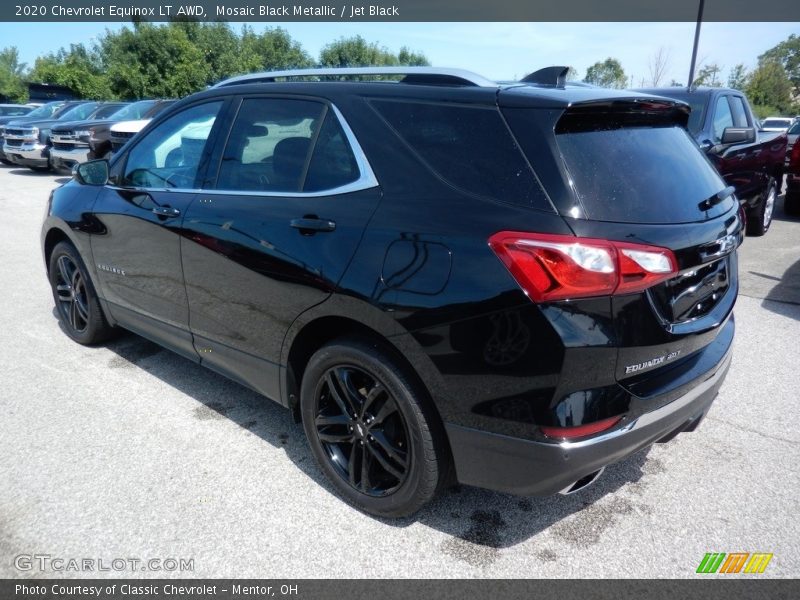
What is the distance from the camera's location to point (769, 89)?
153ft

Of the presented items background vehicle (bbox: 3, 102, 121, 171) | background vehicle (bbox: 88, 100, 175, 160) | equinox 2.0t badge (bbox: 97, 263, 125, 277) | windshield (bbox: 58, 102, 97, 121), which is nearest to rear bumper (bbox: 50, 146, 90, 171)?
background vehicle (bbox: 88, 100, 175, 160)

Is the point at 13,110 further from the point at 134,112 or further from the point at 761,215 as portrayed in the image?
the point at 761,215

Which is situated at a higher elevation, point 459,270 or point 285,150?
point 285,150

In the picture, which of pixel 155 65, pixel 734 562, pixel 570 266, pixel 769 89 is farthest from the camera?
pixel 769 89

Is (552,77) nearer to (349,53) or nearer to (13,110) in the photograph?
(13,110)

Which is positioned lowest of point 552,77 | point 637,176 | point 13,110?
point 13,110

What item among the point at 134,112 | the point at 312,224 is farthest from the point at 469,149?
the point at 134,112

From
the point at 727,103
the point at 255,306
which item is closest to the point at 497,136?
the point at 255,306

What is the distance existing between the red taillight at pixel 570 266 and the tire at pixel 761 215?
298 inches

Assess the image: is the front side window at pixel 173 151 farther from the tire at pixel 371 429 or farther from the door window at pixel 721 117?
the door window at pixel 721 117

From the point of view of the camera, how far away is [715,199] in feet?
8.55

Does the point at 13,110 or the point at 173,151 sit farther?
the point at 13,110

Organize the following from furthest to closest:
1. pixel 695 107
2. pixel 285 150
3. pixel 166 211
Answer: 1. pixel 695 107
2. pixel 166 211
3. pixel 285 150

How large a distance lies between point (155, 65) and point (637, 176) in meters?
36.2
